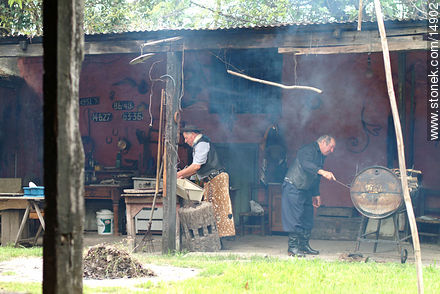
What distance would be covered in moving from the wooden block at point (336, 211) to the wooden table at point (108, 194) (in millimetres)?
4038

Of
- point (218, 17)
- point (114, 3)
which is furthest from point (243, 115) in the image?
point (218, 17)

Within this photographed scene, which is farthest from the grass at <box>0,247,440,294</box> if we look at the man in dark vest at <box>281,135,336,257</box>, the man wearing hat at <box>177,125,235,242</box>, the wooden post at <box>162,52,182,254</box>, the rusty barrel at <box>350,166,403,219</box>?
the man wearing hat at <box>177,125,235,242</box>

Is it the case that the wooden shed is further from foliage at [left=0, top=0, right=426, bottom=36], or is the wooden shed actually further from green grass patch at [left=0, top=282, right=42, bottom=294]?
foliage at [left=0, top=0, right=426, bottom=36]

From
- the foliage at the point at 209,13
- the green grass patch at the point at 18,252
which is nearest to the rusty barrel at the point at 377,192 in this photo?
the green grass patch at the point at 18,252

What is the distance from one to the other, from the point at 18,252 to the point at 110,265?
97.8 inches

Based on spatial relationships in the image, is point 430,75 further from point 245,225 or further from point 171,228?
point 171,228

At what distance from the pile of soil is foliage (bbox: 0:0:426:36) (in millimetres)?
10264

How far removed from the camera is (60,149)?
10.9 ft

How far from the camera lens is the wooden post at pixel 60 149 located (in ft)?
10.9

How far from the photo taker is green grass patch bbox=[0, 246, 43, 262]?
28.1 feet

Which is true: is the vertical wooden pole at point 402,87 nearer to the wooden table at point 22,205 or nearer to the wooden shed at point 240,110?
the wooden shed at point 240,110

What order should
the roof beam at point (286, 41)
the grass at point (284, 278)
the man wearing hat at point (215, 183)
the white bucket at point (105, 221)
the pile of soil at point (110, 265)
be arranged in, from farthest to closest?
the white bucket at point (105, 221) < the man wearing hat at point (215, 183) < the roof beam at point (286, 41) < the pile of soil at point (110, 265) < the grass at point (284, 278)

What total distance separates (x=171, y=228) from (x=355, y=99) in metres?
4.69

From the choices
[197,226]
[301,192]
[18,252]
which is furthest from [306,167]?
[18,252]
